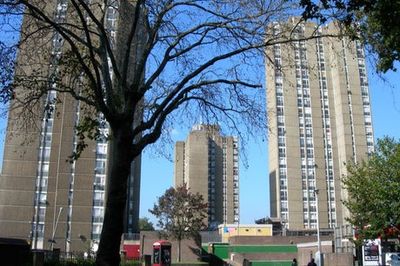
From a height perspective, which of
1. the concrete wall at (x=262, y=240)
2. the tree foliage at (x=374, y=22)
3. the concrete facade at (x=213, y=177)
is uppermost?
the concrete facade at (x=213, y=177)

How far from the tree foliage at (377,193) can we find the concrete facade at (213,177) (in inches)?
3590

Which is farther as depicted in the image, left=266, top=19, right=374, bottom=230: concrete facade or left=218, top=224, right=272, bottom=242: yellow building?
left=266, top=19, right=374, bottom=230: concrete facade

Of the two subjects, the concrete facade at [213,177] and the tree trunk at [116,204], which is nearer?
the tree trunk at [116,204]

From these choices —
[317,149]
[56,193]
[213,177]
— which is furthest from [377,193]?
[213,177]

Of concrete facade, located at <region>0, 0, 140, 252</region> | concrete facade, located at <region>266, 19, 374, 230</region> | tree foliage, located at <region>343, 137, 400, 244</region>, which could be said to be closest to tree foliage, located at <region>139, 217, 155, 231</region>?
concrete facade, located at <region>266, 19, 374, 230</region>

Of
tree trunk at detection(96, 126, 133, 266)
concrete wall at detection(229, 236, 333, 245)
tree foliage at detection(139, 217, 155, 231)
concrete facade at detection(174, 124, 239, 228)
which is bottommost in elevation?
tree trunk at detection(96, 126, 133, 266)

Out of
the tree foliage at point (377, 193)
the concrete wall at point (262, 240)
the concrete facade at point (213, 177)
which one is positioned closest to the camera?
the tree foliage at point (377, 193)

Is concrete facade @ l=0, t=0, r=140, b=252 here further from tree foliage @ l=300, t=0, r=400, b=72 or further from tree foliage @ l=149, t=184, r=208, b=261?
tree foliage @ l=300, t=0, r=400, b=72

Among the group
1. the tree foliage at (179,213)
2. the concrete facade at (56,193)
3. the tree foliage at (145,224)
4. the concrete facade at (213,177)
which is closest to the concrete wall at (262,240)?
the tree foliage at (179,213)

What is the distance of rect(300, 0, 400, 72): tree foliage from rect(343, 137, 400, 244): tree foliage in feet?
85.5

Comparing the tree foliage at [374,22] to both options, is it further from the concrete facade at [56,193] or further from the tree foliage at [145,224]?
the tree foliage at [145,224]

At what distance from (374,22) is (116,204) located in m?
7.88

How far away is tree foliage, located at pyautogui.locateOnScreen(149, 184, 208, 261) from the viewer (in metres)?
71.8

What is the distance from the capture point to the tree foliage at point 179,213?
235ft
